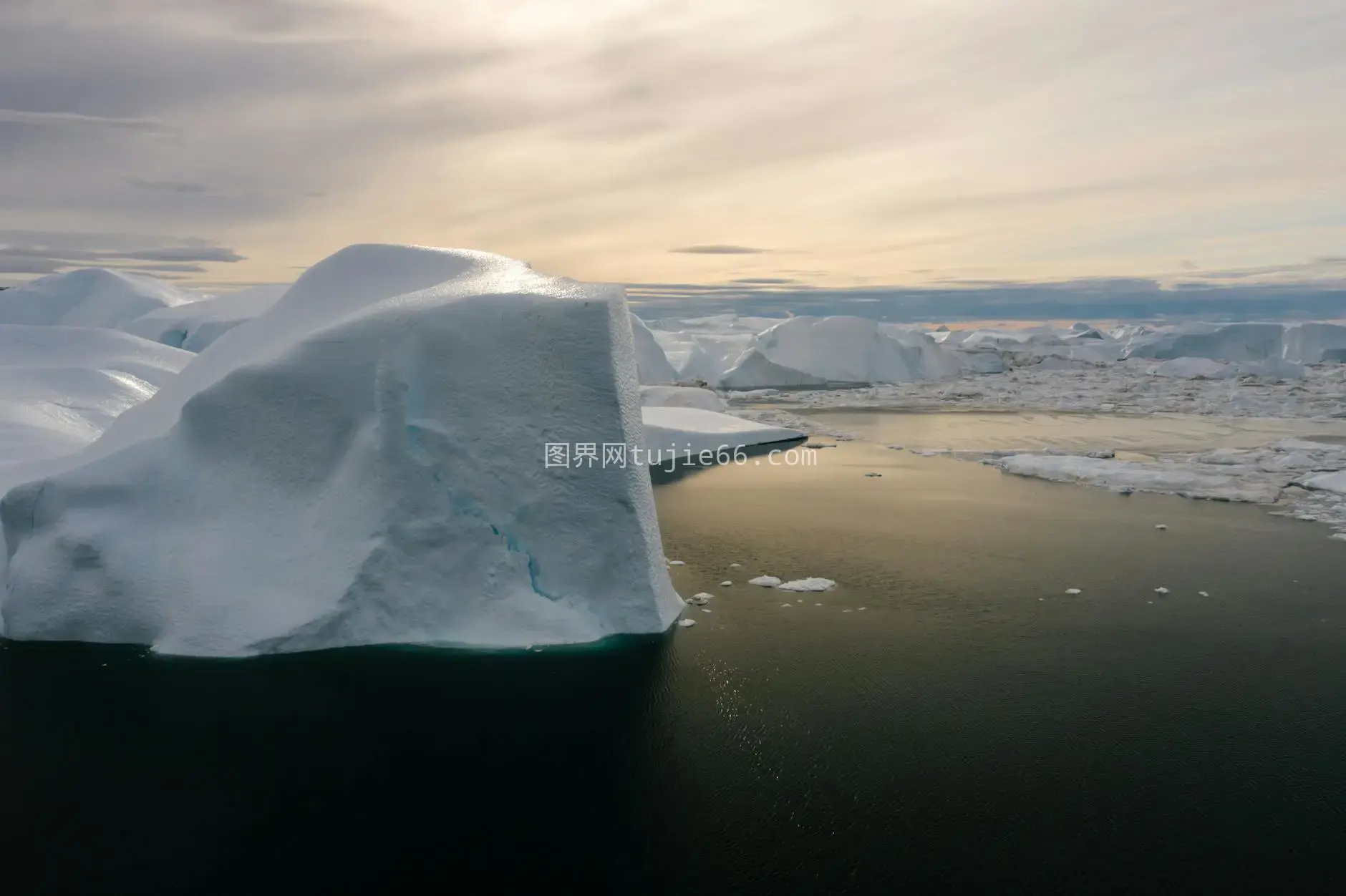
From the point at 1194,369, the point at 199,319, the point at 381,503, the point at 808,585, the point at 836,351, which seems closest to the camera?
the point at 381,503

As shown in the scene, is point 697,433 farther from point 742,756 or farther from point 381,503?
point 742,756

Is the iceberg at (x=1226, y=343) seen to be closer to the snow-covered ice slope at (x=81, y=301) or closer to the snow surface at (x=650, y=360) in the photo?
the snow surface at (x=650, y=360)

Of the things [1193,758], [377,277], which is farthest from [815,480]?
[1193,758]

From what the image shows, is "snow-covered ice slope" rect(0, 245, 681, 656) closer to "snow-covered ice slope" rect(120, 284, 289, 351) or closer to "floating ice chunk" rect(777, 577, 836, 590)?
"floating ice chunk" rect(777, 577, 836, 590)

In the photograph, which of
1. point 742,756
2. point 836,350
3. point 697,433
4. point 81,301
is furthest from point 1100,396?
point 81,301

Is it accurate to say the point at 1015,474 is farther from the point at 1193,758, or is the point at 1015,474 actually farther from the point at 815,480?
the point at 1193,758

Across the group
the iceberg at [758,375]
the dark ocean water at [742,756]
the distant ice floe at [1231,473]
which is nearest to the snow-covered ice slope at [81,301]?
the iceberg at [758,375]
